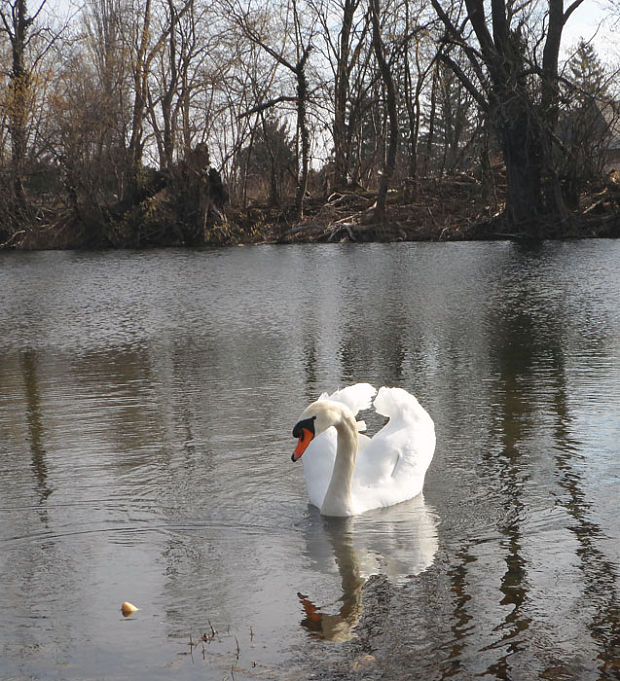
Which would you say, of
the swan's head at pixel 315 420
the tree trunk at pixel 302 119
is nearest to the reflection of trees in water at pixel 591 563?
the swan's head at pixel 315 420

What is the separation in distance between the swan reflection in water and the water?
0.6 inches

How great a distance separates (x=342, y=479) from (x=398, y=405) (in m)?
1.04

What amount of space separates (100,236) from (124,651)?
2972 centimetres

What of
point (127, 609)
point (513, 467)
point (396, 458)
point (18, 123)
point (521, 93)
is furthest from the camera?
point (18, 123)

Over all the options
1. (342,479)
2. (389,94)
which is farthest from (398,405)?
(389,94)

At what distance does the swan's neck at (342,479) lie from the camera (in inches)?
205

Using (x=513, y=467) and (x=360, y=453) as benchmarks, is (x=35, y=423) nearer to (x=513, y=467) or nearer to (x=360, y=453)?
(x=360, y=453)

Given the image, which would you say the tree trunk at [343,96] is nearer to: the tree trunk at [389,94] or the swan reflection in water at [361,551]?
the tree trunk at [389,94]

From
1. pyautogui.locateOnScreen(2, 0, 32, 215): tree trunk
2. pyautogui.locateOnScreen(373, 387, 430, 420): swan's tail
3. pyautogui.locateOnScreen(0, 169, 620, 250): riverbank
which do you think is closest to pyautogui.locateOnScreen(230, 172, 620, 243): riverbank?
pyautogui.locateOnScreen(0, 169, 620, 250): riverbank

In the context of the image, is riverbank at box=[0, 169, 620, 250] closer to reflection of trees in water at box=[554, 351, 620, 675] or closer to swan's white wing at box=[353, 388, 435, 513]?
reflection of trees in water at box=[554, 351, 620, 675]

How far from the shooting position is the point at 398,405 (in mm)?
6113

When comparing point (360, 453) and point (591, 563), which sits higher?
point (360, 453)

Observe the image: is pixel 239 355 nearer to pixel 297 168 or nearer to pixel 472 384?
pixel 472 384

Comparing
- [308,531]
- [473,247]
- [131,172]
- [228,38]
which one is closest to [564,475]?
[308,531]
